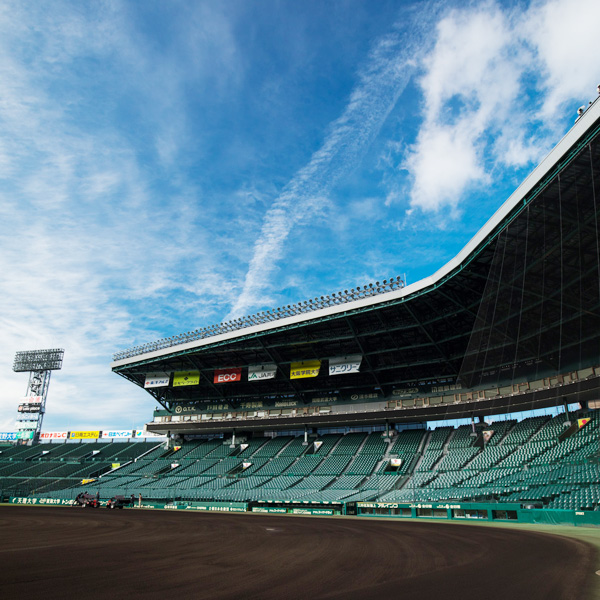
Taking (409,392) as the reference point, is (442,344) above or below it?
above

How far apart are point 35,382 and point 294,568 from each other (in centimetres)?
9726

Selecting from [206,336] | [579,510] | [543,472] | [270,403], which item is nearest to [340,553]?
[579,510]

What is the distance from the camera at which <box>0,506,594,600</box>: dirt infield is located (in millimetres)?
8281

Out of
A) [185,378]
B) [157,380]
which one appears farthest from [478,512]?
[157,380]

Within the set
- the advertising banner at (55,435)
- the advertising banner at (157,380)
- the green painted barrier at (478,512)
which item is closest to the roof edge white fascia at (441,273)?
the advertising banner at (157,380)

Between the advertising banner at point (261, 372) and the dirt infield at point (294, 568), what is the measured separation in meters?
38.3

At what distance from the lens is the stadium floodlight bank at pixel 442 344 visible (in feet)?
88.8

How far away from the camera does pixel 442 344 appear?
46.7 m

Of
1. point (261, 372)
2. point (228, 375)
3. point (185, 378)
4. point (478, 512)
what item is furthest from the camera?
point (185, 378)

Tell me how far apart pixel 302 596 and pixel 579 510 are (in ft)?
70.7

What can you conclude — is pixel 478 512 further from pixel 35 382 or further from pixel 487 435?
pixel 35 382

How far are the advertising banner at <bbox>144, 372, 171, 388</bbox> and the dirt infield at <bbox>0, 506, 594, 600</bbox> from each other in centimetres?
4876

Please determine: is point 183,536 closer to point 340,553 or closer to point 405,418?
point 340,553

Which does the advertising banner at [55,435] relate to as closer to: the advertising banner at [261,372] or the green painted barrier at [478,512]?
the advertising banner at [261,372]
